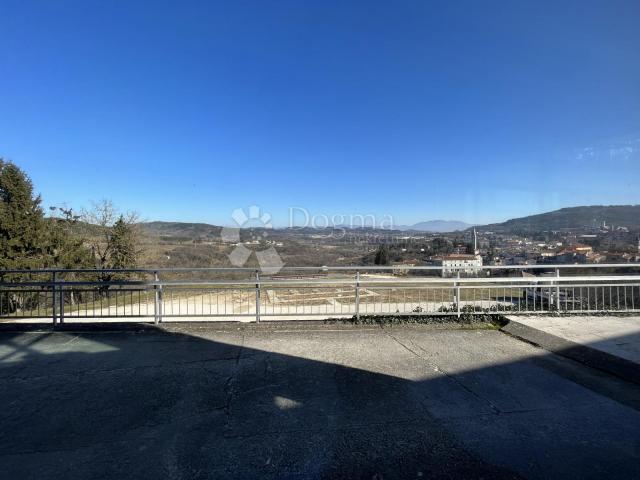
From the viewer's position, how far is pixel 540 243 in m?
13.9

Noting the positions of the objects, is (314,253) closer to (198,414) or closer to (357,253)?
(357,253)

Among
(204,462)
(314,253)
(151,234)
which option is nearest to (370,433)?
(204,462)

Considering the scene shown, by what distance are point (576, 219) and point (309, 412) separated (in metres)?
18.3

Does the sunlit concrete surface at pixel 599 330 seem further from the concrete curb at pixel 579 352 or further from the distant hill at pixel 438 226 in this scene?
the distant hill at pixel 438 226

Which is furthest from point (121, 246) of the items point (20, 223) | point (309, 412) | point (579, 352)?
point (579, 352)

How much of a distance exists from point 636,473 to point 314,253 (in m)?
13.9

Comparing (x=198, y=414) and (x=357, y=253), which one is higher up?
(x=357, y=253)

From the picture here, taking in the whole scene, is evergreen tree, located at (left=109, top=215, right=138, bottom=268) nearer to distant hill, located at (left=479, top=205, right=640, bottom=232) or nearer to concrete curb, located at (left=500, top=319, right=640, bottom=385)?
distant hill, located at (left=479, top=205, right=640, bottom=232)

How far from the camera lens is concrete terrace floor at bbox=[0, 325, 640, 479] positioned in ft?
8.92

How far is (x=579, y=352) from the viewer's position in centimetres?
532

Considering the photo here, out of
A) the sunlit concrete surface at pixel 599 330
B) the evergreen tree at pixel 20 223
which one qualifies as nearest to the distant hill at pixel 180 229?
the evergreen tree at pixel 20 223

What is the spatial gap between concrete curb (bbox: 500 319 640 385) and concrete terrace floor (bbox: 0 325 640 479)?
0.21 m

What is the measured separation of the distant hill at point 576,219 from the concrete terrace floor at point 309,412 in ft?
42.7

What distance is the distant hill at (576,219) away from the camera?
14792 millimetres
